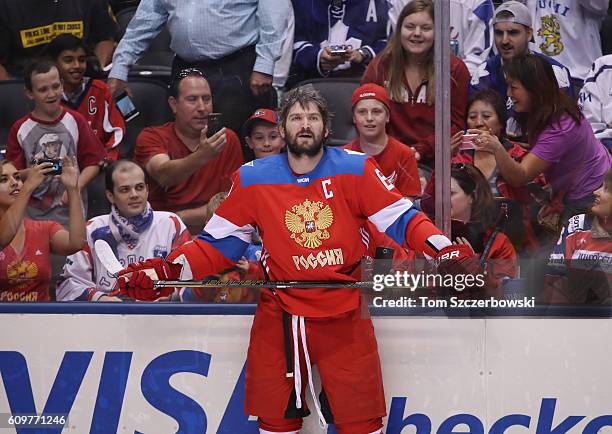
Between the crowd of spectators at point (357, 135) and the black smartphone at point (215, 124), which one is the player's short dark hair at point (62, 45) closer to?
the crowd of spectators at point (357, 135)

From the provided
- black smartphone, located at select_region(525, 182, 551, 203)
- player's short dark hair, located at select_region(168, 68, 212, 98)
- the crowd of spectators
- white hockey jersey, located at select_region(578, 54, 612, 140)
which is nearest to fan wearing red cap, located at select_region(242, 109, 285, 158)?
the crowd of spectators

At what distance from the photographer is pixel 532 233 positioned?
335 cm

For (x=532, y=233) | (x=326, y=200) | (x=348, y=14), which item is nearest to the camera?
(x=326, y=200)

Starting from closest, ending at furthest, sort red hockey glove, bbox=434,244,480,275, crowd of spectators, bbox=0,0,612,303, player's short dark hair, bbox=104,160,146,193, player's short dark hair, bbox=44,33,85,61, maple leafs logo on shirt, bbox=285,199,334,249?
maple leafs logo on shirt, bbox=285,199,334,249
red hockey glove, bbox=434,244,480,275
crowd of spectators, bbox=0,0,612,303
player's short dark hair, bbox=104,160,146,193
player's short dark hair, bbox=44,33,85,61

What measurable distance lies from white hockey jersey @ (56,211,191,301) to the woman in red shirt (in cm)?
4

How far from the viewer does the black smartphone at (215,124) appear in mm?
3469

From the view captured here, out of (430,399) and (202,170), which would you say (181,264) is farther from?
(430,399)

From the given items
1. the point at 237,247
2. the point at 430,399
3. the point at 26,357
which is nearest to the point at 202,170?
the point at 237,247

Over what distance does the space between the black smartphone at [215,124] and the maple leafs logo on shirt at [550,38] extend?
108 cm

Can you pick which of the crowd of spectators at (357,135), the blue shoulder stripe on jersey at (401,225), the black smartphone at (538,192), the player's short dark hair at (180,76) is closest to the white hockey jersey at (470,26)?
the crowd of spectators at (357,135)

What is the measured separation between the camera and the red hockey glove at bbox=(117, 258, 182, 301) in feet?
10.3

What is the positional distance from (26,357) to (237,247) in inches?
31.9

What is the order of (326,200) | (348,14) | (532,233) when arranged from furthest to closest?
(348,14) < (532,233) < (326,200)

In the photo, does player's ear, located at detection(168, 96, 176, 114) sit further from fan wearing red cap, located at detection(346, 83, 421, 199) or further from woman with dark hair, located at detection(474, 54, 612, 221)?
woman with dark hair, located at detection(474, 54, 612, 221)
